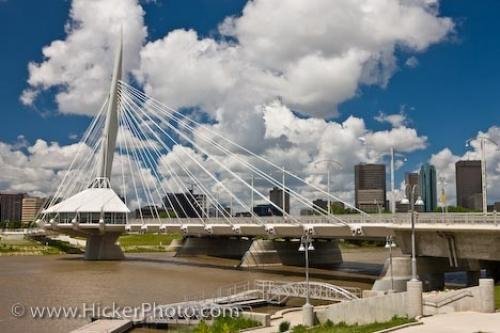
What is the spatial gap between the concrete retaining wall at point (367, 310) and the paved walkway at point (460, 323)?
5.81ft

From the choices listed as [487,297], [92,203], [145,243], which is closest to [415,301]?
[487,297]

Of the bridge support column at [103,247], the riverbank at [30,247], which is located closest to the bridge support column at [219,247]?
the bridge support column at [103,247]

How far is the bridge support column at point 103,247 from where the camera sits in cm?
8744

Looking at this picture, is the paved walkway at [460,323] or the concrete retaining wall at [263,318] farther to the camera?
the concrete retaining wall at [263,318]

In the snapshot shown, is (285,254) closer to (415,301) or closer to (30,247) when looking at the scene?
(30,247)

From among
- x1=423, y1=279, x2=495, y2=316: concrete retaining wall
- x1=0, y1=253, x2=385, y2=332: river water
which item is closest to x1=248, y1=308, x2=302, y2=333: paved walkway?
x1=423, y1=279, x2=495, y2=316: concrete retaining wall

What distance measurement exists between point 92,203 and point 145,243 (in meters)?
38.1

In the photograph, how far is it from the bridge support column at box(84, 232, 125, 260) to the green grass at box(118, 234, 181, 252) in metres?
23.7

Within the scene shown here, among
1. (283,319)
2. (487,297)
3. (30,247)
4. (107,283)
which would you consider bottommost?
(107,283)

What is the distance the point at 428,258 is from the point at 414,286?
21.9 m

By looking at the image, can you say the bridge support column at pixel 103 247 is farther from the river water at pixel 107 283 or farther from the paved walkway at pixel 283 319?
the paved walkway at pixel 283 319

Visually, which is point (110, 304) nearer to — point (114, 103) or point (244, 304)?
point (244, 304)

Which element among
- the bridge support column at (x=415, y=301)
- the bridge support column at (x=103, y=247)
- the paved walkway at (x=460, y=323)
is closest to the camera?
the paved walkway at (x=460, y=323)

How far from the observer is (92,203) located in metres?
89.0
